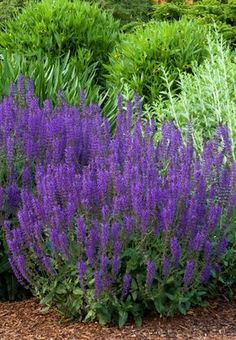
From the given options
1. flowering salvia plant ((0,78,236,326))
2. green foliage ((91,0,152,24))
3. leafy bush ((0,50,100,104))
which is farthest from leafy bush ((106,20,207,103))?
green foliage ((91,0,152,24))

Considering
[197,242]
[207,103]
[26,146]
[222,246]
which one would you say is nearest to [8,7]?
[207,103]

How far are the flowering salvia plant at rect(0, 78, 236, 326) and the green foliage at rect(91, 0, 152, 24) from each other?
862 centimetres

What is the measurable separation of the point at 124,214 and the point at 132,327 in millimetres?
612

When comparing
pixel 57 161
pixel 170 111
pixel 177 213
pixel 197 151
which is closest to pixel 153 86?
pixel 170 111

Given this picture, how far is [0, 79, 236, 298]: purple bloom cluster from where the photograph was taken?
11.2 ft

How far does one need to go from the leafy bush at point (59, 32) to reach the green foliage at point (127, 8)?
3681mm

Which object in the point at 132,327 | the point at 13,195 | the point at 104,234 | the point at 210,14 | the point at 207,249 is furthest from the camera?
the point at 210,14

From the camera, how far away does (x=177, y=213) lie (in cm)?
358

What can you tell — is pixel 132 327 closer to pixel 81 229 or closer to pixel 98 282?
pixel 98 282

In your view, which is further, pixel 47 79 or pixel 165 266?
pixel 47 79

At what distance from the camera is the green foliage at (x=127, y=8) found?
39.9 feet

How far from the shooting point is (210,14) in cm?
903

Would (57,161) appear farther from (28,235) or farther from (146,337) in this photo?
(146,337)

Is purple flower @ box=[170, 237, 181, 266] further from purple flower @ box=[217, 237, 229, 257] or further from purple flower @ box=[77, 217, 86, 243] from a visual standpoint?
purple flower @ box=[77, 217, 86, 243]
